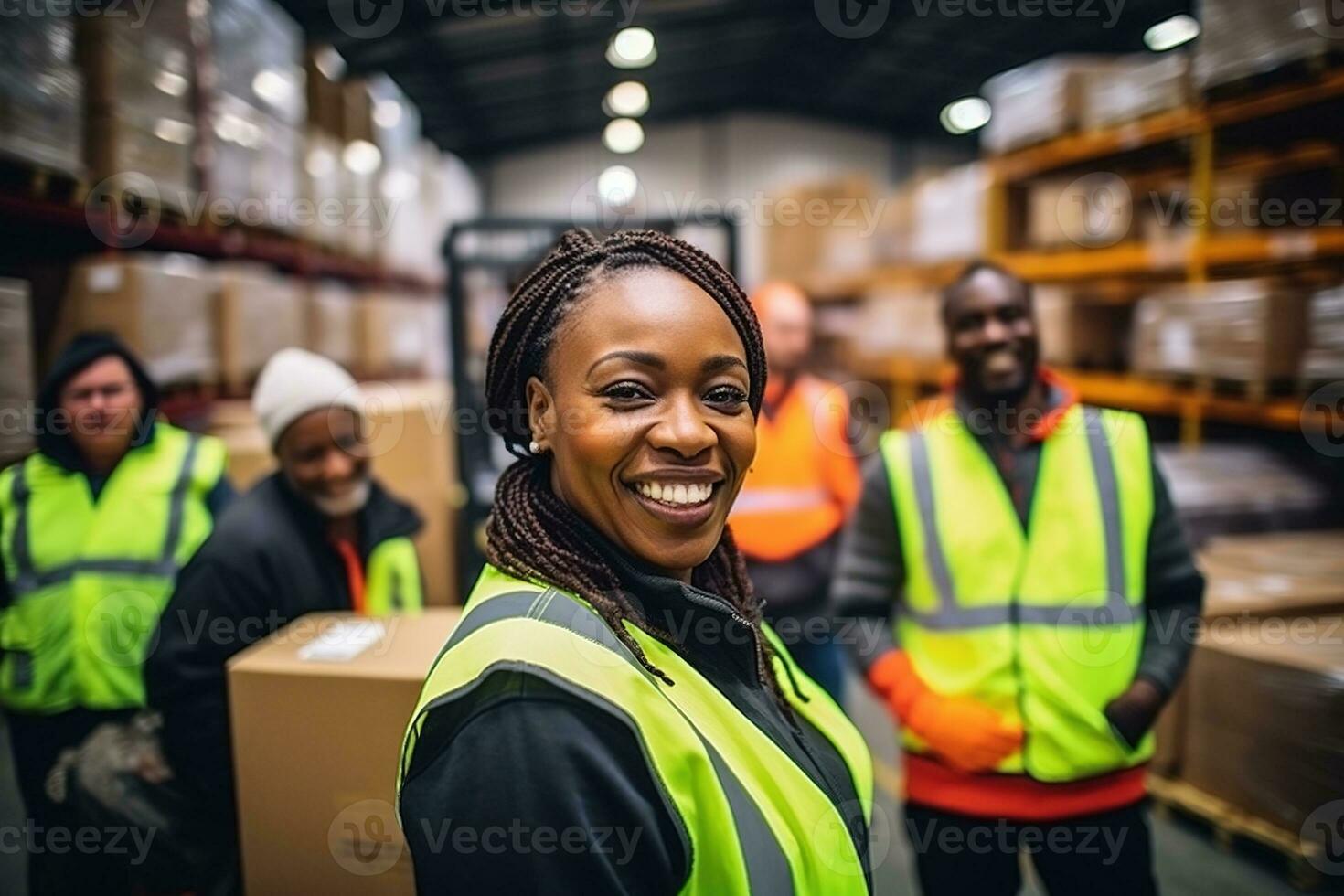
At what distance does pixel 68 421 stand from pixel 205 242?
229 centimetres

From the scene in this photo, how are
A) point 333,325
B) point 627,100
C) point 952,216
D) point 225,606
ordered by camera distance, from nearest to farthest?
point 225,606 → point 333,325 → point 952,216 → point 627,100

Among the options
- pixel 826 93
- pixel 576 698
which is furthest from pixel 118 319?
pixel 826 93

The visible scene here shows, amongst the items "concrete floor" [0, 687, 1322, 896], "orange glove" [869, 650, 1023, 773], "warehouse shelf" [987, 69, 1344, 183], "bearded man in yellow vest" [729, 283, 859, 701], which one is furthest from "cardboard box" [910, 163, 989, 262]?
"orange glove" [869, 650, 1023, 773]

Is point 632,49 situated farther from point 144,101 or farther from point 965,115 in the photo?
point 144,101

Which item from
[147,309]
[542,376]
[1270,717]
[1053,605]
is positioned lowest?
[1270,717]

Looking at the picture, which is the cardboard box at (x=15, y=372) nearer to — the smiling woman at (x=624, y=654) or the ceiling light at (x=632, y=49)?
the smiling woman at (x=624, y=654)

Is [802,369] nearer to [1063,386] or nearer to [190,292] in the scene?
[1063,386]

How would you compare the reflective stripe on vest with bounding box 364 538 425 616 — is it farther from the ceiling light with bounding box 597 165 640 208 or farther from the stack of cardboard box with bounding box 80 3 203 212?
the ceiling light with bounding box 597 165 640 208

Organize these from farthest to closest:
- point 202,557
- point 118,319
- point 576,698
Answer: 1. point 118,319
2. point 202,557
3. point 576,698

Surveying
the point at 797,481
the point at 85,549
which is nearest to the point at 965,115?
the point at 797,481

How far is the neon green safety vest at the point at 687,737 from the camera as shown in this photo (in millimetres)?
949

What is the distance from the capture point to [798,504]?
3.68 metres

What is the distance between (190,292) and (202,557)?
2.71 m

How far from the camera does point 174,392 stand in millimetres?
4270
